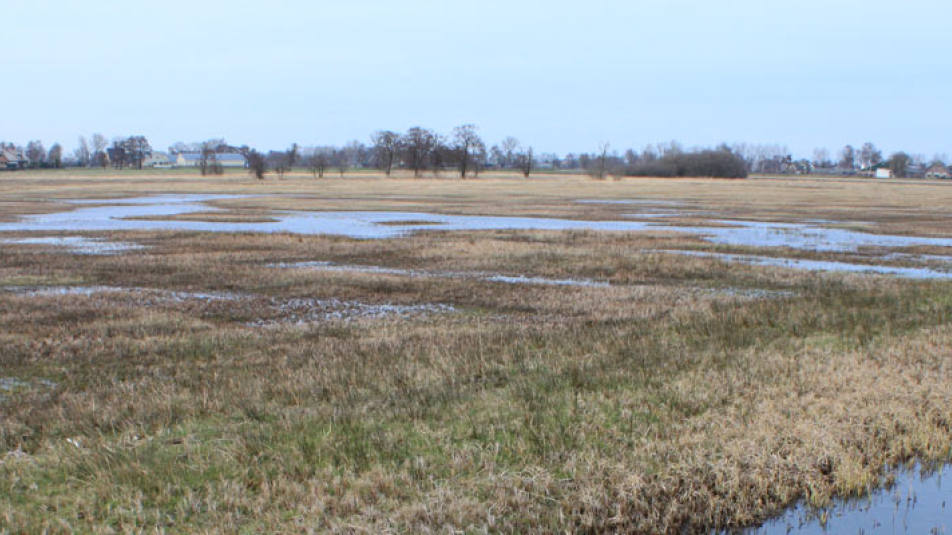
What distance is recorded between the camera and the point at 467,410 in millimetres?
8703

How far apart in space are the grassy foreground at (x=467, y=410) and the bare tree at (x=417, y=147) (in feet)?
426

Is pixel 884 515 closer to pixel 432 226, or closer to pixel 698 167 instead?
pixel 432 226

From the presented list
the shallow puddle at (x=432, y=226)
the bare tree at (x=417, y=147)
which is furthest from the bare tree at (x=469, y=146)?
the shallow puddle at (x=432, y=226)

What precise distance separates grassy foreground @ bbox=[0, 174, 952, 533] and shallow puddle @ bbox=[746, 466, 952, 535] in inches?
7.8

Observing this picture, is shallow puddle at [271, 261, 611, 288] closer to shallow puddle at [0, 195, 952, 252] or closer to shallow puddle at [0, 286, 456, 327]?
shallow puddle at [0, 286, 456, 327]

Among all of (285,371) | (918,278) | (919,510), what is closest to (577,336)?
(285,371)

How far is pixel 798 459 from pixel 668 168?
158 metres

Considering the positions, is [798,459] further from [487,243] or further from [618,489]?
[487,243]

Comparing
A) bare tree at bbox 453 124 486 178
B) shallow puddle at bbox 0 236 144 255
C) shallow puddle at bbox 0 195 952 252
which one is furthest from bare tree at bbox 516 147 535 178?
shallow puddle at bbox 0 236 144 255

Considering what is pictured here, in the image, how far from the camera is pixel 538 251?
26656 mm

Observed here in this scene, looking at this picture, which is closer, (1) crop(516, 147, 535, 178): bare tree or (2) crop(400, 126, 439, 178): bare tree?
(2) crop(400, 126, 439, 178): bare tree

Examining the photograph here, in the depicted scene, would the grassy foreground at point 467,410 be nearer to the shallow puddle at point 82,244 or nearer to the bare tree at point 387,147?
the shallow puddle at point 82,244

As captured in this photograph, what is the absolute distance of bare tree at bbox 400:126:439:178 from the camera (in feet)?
478

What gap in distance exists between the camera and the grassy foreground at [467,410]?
6488mm
